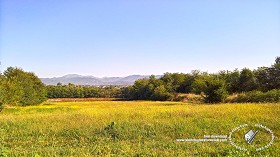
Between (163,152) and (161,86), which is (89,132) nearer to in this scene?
(163,152)

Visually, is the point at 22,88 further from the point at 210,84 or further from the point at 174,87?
the point at 210,84

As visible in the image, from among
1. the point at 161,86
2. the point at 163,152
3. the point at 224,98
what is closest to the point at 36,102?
the point at 161,86

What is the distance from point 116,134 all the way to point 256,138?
3.71m

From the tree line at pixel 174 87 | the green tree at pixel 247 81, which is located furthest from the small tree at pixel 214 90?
the green tree at pixel 247 81

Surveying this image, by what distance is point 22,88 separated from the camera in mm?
35406

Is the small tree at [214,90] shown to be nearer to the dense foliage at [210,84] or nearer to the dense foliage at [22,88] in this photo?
the dense foliage at [210,84]

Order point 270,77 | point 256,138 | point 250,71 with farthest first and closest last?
point 250,71, point 270,77, point 256,138

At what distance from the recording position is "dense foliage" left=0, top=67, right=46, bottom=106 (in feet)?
104

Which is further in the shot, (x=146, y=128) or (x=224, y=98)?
(x=224, y=98)

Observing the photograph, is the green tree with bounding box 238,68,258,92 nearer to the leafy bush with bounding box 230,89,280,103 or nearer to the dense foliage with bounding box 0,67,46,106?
the leafy bush with bounding box 230,89,280,103

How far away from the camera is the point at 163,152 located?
524 cm

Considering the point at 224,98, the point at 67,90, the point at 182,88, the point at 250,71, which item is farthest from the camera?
Result: the point at 67,90

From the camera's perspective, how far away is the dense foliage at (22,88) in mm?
31719

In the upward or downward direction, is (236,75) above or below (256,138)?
above
